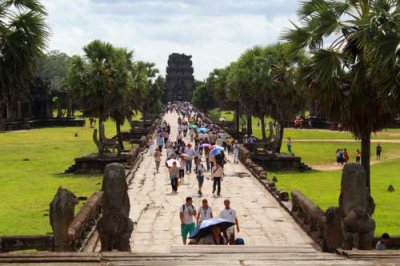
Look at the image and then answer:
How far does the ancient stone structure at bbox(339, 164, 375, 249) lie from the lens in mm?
10945

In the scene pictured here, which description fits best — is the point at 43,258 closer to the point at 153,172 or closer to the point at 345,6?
the point at 345,6

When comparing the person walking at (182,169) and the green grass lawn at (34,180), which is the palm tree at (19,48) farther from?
the person walking at (182,169)

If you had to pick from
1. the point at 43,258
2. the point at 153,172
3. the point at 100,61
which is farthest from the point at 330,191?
the point at 43,258

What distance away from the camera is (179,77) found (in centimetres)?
17875

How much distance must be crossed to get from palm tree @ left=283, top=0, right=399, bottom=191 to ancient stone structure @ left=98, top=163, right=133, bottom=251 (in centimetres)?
617

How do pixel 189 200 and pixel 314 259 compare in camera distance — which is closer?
pixel 314 259

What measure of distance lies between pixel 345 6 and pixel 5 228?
35.3 feet

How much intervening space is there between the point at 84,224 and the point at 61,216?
2945mm

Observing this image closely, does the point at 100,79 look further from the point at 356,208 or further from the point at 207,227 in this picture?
the point at 356,208

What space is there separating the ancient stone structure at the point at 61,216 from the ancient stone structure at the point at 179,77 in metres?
168

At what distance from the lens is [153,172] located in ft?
95.9

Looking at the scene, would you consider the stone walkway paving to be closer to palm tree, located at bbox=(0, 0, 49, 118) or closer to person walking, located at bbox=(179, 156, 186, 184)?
person walking, located at bbox=(179, 156, 186, 184)

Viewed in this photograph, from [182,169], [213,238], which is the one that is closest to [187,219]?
[213,238]

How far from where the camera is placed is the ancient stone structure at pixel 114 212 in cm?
1091
